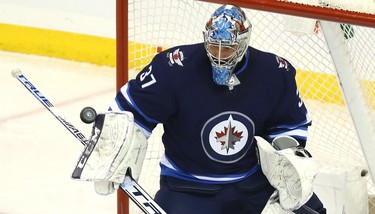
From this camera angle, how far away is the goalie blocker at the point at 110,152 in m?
2.17

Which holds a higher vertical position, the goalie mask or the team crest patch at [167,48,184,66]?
the goalie mask

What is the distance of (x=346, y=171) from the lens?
304 centimetres

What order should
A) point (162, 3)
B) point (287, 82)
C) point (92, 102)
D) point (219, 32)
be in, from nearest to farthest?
point (219, 32) → point (287, 82) → point (162, 3) → point (92, 102)

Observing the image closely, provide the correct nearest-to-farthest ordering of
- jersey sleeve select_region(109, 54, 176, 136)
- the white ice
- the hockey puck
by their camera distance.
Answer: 1. the hockey puck
2. jersey sleeve select_region(109, 54, 176, 136)
3. the white ice

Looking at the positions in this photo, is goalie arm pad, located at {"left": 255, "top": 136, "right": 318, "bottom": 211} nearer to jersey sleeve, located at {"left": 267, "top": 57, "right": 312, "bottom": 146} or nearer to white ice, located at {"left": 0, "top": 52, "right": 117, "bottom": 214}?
jersey sleeve, located at {"left": 267, "top": 57, "right": 312, "bottom": 146}

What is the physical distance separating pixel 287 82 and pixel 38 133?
1787mm

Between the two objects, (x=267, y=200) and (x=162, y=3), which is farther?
(x=162, y=3)

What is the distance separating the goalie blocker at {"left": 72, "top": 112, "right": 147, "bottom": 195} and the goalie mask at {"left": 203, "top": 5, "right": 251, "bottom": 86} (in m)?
0.26

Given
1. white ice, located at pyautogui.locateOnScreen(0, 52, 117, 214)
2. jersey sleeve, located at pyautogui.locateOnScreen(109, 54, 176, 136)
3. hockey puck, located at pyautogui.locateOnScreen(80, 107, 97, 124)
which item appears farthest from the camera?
white ice, located at pyautogui.locateOnScreen(0, 52, 117, 214)

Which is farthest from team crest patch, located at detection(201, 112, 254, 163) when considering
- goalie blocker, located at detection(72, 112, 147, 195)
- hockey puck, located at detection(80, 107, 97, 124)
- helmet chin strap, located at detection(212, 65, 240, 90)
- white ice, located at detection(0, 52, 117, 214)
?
white ice, located at detection(0, 52, 117, 214)

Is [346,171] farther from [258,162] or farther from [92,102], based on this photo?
[92,102]

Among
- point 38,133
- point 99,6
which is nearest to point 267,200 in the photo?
point 38,133

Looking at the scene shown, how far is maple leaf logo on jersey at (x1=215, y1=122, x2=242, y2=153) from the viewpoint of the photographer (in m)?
2.34

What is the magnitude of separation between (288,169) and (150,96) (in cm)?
41
